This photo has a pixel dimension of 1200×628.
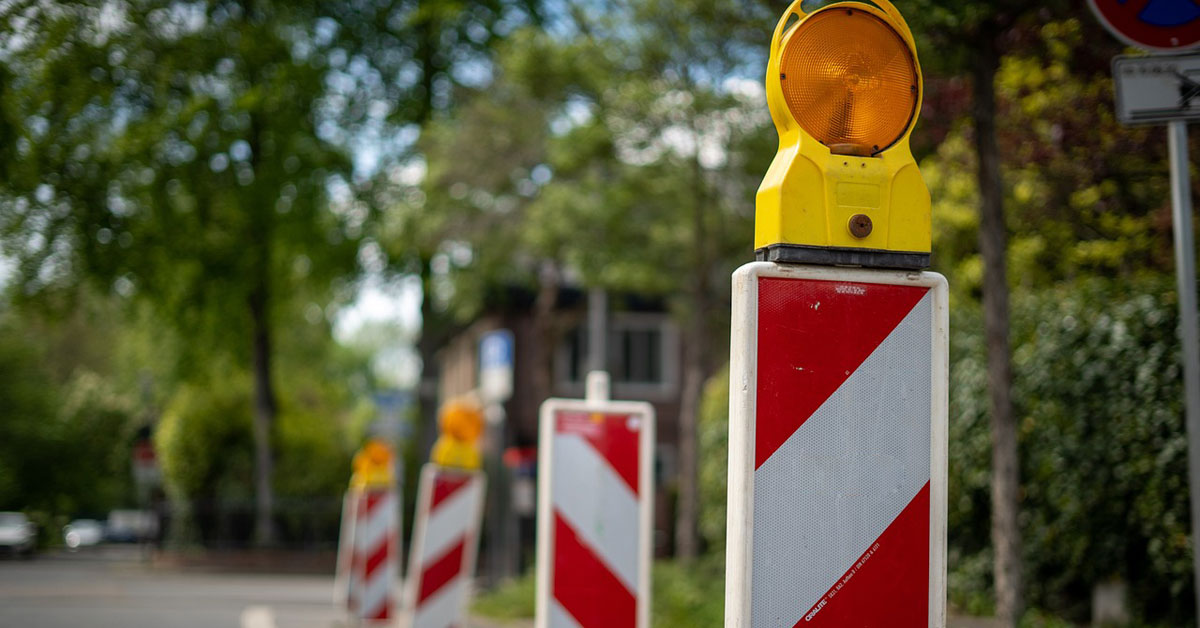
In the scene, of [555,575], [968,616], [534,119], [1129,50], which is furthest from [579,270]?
[555,575]

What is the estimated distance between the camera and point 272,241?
2580 centimetres

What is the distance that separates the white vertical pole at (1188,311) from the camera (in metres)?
4.05

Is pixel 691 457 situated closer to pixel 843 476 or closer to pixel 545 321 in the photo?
pixel 545 321

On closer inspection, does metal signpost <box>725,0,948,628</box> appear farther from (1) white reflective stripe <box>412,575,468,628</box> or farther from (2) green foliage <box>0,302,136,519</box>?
(2) green foliage <box>0,302,136,519</box>

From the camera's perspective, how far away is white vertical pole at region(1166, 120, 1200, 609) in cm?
405

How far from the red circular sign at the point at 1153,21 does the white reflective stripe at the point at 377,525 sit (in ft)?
30.3

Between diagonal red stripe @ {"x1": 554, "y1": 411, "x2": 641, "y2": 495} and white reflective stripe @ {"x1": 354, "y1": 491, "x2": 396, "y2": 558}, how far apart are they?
7373 mm

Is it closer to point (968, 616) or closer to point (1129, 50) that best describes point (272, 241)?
point (968, 616)

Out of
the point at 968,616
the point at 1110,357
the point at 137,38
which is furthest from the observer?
the point at 968,616

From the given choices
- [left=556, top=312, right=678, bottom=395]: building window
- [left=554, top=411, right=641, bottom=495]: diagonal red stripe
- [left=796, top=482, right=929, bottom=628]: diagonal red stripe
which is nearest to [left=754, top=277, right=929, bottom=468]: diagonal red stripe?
[left=796, top=482, right=929, bottom=628]: diagonal red stripe

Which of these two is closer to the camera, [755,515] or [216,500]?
[755,515]

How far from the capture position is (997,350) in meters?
7.34

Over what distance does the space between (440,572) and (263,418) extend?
2302 cm

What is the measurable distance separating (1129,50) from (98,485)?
46180 mm
